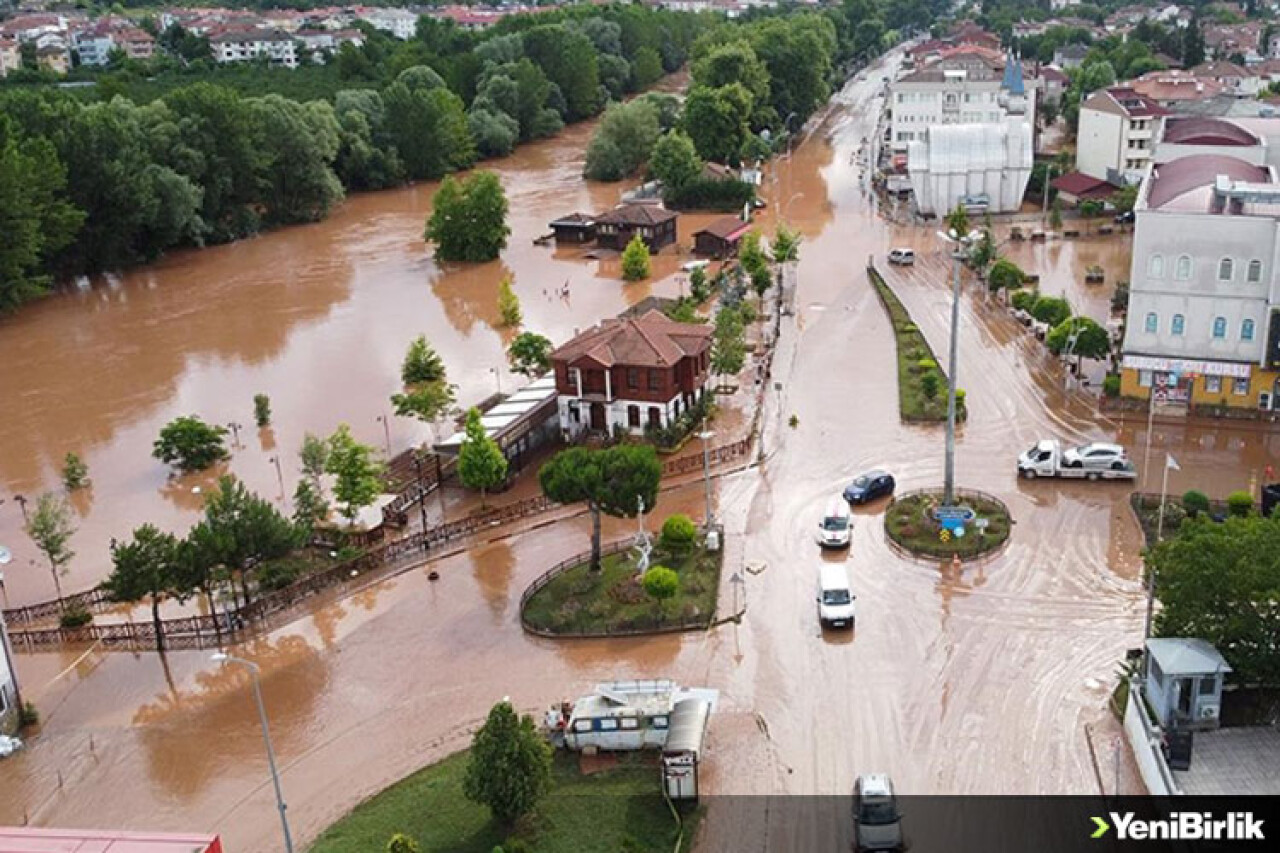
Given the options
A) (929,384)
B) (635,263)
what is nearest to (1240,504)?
(929,384)

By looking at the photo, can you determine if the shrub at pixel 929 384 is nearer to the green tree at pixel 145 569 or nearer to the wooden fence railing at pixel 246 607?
the wooden fence railing at pixel 246 607

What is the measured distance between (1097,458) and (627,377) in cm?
1436

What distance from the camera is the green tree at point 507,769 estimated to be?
20062mm

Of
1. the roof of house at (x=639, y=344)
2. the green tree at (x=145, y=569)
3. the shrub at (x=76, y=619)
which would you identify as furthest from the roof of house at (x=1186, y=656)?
the shrub at (x=76, y=619)

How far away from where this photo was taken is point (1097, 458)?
3369cm

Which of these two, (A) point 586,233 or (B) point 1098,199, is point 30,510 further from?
(B) point 1098,199

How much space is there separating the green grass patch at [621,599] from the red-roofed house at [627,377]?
8787 mm

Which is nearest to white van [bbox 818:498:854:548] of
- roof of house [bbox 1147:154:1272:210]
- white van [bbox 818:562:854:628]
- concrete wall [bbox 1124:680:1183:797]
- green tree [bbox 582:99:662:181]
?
white van [bbox 818:562:854:628]

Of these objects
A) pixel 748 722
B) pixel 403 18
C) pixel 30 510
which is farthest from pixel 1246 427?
pixel 403 18

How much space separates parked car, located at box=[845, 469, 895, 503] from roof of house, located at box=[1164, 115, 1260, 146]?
105 ft

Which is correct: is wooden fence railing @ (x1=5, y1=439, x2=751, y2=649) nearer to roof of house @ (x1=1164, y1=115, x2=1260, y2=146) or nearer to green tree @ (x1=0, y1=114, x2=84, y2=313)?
green tree @ (x1=0, y1=114, x2=84, y2=313)

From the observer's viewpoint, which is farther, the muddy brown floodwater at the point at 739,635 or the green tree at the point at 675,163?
the green tree at the point at 675,163

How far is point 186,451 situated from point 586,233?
34838mm

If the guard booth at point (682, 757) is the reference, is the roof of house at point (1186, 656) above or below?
above
